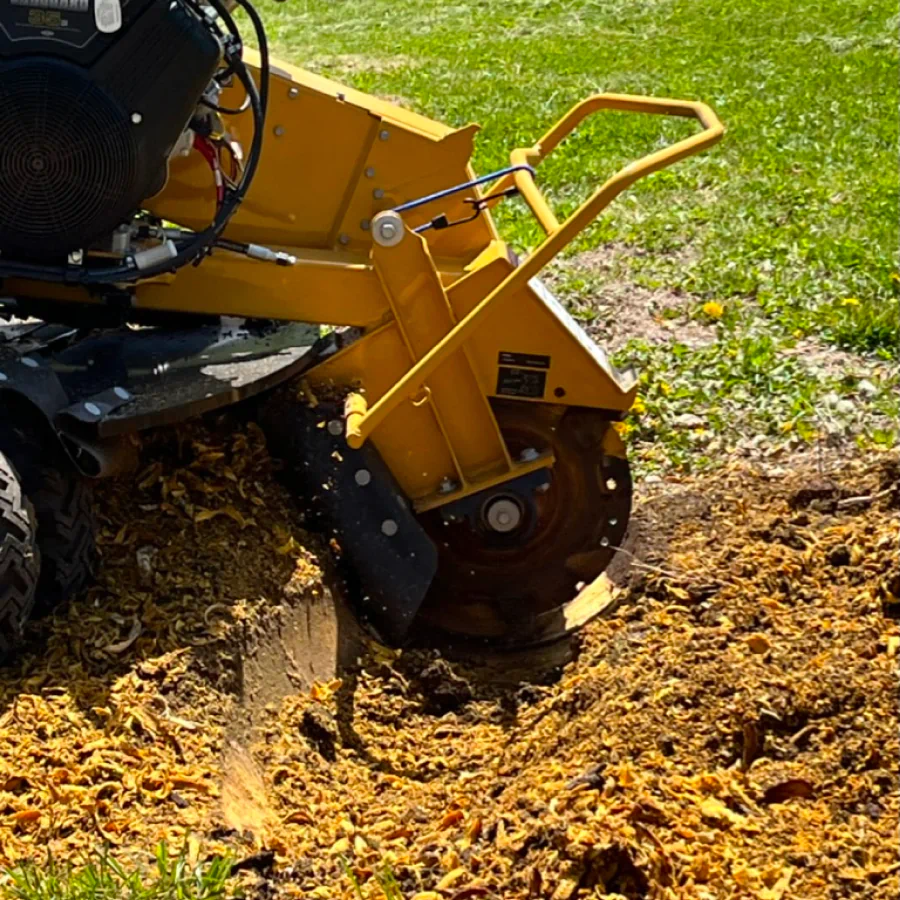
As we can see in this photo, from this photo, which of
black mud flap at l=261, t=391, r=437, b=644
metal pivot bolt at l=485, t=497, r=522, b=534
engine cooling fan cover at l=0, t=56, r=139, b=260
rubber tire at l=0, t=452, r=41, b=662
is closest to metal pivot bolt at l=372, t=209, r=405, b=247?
black mud flap at l=261, t=391, r=437, b=644

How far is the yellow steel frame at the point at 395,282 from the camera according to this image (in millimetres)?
4223

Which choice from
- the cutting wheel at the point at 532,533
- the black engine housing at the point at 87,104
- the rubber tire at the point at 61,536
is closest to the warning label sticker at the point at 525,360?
the cutting wheel at the point at 532,533

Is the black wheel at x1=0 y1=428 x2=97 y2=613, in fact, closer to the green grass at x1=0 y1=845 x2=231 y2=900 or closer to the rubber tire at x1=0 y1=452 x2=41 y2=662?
the rubber tire at x1=0 y1=452 x2=41 y2=662

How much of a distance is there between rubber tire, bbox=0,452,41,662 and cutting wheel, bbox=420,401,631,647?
Answer: 1363 millimetres

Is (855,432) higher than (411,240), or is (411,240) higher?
(411,240)

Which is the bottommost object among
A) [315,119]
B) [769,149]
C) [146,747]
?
[769,149]

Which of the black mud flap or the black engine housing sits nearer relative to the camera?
the black engine housing

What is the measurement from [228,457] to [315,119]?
3.55 feet

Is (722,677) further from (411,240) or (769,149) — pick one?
(769,149)

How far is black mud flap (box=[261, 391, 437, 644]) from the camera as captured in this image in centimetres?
436

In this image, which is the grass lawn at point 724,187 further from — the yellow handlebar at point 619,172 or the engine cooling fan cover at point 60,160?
the engine cooling fan cover at point 60,160

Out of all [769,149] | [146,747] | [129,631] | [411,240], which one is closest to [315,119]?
[411,240]

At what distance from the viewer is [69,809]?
309 cm

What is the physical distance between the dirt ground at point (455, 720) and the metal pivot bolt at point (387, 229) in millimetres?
774
